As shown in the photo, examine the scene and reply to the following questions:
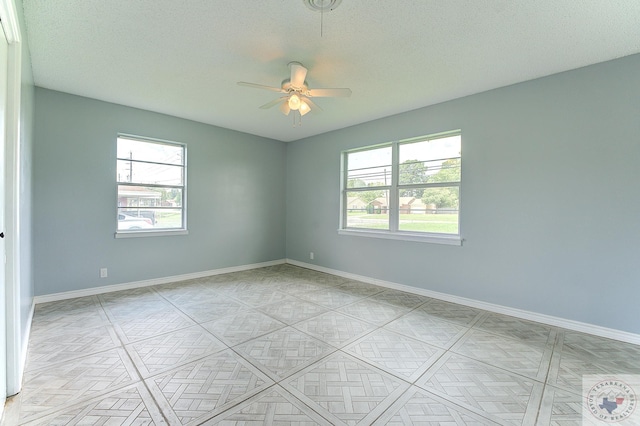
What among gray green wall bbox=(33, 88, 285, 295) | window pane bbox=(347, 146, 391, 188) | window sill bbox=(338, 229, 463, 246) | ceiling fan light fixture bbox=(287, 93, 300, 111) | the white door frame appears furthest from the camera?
window pane bbox=(347, 146, 391, 188)

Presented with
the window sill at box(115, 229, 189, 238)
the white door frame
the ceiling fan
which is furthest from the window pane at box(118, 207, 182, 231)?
the ceiling fan

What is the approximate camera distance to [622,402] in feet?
5.94

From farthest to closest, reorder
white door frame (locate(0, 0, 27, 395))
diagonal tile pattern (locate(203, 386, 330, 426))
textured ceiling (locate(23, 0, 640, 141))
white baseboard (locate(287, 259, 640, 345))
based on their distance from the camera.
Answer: white baseboard (locate(287, 259, 640, 345)), textured ceiling (locate(23, 0, 640, 141)), white door frame (locate(0, 0, 27, 395)), diagonal tile pattern (locate(203, 386, 330, 426))

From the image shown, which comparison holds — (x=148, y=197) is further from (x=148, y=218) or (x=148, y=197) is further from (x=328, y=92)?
(x=328, y=92)

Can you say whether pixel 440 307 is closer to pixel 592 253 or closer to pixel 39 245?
pixel 592 253

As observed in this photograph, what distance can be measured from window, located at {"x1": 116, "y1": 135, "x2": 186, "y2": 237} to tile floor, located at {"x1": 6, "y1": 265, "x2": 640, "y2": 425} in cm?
127

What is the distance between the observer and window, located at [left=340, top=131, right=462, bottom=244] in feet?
12.6

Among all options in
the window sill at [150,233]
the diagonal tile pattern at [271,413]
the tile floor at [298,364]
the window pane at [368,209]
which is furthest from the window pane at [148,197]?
the diagonal tile pattern at [271,413]

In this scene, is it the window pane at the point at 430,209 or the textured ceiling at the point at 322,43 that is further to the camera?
the window pane at the point at 430,209

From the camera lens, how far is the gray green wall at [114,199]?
3.49 meters

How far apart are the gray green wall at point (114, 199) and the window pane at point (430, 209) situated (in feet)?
9.73

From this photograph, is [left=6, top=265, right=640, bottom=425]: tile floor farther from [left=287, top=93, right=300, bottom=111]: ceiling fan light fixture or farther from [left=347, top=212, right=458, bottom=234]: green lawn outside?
[left=287, top=93, right=300, bottom=111]: ceiling fan light fixture

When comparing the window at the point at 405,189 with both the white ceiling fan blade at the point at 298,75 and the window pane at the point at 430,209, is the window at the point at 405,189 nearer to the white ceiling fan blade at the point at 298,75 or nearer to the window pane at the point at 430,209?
the window pane at the point at 430,209

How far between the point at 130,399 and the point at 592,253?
4229 millimetres
